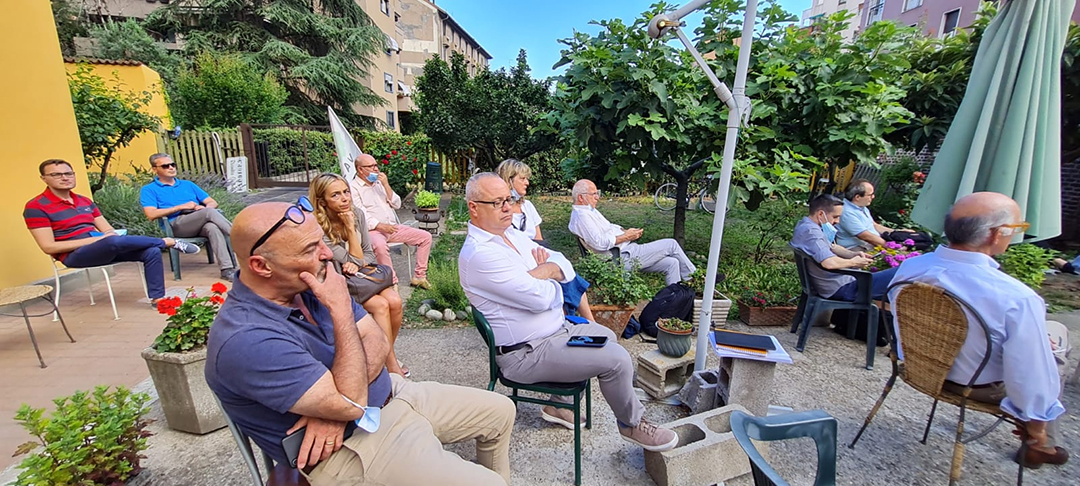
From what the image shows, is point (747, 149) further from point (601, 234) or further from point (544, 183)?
point (544, 183)

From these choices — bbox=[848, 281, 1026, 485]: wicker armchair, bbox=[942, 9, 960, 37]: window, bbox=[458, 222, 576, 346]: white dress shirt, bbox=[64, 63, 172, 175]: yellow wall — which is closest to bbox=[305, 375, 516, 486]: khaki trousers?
bbox=[458, 222, 576, 346]: white dress shirt

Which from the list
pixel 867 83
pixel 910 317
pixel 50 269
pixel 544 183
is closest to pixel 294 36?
pixel 544 183

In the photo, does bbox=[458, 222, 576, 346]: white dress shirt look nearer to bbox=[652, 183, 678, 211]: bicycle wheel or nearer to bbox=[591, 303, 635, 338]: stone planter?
bbox=[591, 303, 635, 338]: stone planter

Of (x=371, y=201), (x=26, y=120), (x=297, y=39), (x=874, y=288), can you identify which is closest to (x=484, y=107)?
(x=371, y=201)

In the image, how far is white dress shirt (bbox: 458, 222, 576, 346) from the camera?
7.14 ft

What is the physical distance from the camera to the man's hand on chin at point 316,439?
1.37 metres

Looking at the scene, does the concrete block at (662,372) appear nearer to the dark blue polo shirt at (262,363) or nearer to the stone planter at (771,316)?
the stone planter at (771,316)

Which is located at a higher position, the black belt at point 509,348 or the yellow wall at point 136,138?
the yellow wall at point 136,138

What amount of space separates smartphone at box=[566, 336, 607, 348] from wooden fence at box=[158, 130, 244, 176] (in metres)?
11.7

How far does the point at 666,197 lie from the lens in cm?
1258

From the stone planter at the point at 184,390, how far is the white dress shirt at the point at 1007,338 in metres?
3.61

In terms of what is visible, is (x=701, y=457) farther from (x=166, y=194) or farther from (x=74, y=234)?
(x=166, y=194)

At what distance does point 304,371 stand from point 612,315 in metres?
2.62

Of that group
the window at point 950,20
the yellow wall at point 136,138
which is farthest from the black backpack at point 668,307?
the window at point 950,20
